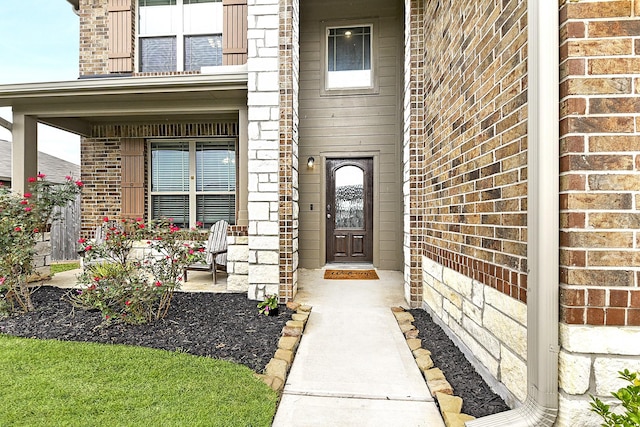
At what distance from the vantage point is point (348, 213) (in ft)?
19.5

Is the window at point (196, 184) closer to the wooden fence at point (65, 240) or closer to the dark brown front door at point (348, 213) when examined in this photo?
the dark brown front door at point (348, 213)

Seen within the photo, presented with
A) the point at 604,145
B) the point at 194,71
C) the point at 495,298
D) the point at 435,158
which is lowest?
the point at 495,298

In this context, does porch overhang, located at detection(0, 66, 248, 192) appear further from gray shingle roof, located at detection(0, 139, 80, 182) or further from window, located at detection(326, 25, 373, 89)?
gray shingle roof, located at detection(0, 139, 80, 182)

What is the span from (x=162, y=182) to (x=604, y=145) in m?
6.31

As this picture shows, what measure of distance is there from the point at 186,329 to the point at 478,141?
278 cm

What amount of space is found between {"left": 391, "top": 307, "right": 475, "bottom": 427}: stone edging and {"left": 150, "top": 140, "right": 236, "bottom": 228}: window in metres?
4.13

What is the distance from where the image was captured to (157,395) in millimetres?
1786

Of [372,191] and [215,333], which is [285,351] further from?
[372,191]

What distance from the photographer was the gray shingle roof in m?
9.08

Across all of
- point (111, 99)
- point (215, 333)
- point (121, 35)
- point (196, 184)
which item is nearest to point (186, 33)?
point (121, 35)

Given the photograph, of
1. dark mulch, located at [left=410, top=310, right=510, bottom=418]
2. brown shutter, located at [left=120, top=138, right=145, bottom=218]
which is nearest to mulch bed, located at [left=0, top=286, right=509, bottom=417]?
dark mulch, located at [left=410, top=310, right=510, bottom=418]

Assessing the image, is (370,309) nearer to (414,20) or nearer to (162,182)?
(414,20)

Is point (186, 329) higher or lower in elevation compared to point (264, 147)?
lower

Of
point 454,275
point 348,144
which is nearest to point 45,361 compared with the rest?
point 454,275
